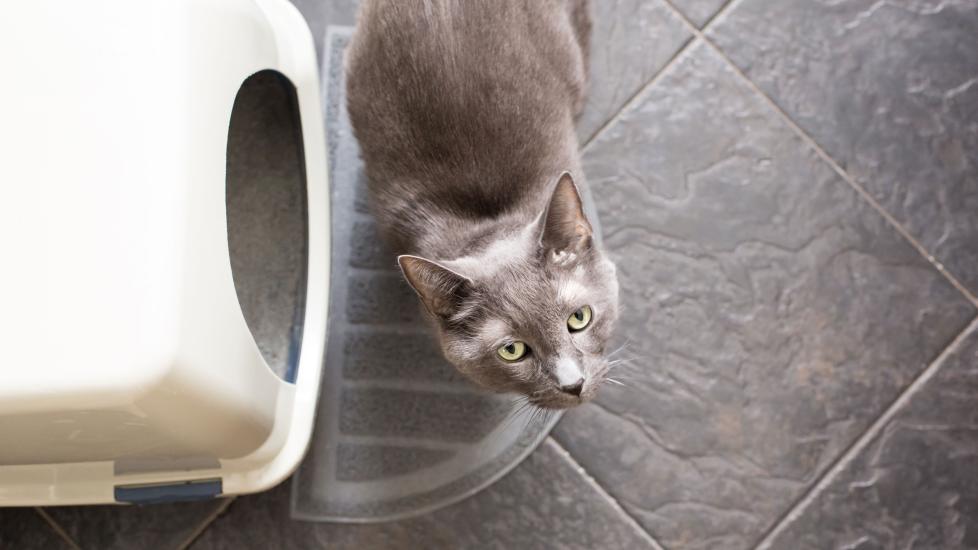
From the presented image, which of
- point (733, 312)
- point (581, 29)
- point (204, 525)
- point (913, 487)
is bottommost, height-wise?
point (204, 525)

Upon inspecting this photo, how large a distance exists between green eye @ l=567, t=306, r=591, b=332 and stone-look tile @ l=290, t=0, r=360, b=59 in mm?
805

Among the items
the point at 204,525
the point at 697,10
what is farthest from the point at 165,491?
the point at 697,10

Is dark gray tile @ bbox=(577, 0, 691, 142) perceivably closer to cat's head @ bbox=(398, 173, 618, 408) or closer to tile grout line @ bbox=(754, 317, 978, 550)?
cat's head @ bbox=(398, 173, 618, 408)

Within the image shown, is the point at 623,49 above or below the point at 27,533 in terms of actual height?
above

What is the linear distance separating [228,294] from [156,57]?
307 mm

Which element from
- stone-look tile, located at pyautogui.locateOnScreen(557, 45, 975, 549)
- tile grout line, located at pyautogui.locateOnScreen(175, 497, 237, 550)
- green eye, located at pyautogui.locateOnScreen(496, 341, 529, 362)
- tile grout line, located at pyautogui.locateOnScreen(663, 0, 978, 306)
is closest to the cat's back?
green eye, located at pyautogui.locateOnScreen(496, 341, 529, 362)

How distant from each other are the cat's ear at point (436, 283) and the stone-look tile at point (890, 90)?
0.85m

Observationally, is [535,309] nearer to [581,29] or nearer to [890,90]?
[581,29]

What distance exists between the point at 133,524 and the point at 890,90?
162 cm

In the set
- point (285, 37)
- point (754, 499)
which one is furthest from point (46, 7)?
point (754, 499)

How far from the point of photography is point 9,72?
90cm

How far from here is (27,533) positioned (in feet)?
4.44

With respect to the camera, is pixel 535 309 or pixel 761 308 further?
pixel 761 308

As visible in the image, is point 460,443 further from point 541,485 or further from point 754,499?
point 754,499
